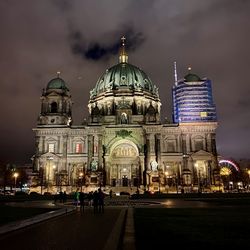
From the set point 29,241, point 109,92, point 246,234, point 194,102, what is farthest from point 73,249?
point 194,102

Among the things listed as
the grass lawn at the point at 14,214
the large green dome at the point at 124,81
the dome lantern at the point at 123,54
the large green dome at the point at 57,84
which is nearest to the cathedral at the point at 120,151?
the large green dome at the point at 57,84

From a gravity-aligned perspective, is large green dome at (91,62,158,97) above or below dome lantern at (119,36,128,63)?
below

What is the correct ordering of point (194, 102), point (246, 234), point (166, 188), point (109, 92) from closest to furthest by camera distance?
point (246, 234)
point (166, 188)
point (109, 92)
point (194, 102)

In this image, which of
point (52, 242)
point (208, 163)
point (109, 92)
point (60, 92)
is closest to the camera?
point (52, 242)

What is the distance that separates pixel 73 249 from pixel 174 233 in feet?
14.1

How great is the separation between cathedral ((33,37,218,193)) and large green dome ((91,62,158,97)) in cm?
1032

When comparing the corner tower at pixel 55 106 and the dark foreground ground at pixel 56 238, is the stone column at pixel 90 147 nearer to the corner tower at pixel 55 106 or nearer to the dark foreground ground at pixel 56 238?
the corner tower at pixel 55 106

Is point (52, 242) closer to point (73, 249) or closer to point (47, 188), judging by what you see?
point (73, 249)

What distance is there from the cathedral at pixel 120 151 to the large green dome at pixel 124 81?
10.3 m

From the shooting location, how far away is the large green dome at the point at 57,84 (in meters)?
85.0

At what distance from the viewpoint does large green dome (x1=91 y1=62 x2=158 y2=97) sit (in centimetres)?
9512

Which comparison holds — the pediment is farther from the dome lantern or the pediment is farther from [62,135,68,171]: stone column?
the dome lantern

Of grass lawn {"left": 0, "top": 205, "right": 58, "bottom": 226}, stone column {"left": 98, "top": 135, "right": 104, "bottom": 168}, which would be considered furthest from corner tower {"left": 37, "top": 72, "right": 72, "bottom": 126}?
grass lawn {"left": 0, "top": 205, "right": 58, "bottom": 226}

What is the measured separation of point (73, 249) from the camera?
9758 mm
